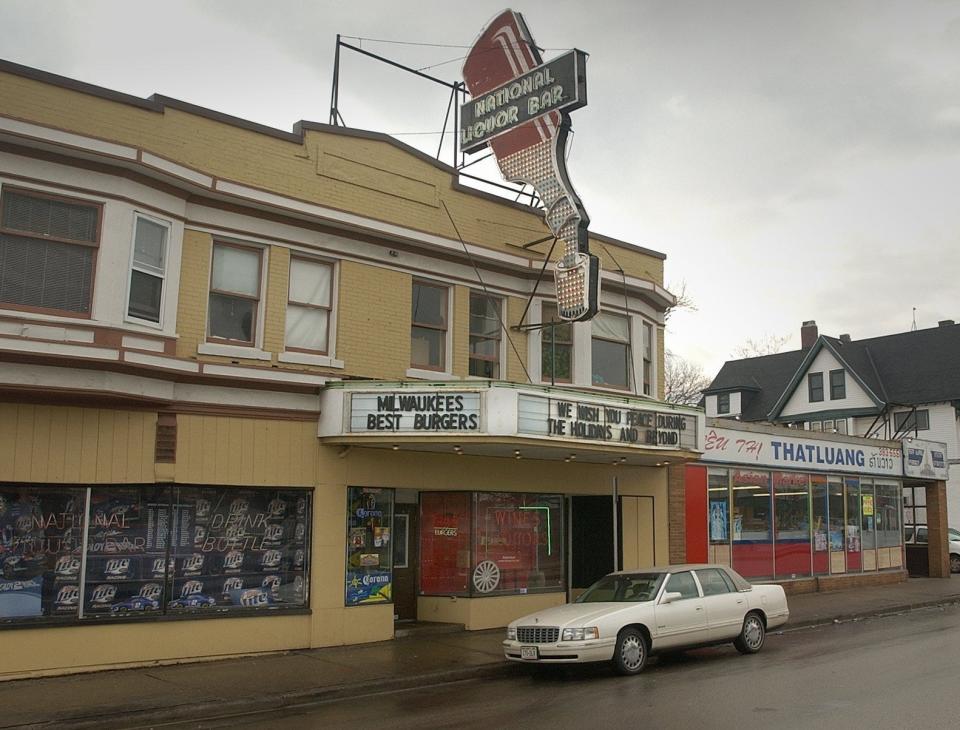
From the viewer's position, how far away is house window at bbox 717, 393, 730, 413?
53375mm

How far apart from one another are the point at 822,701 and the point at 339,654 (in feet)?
23.5

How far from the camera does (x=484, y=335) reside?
700 inches

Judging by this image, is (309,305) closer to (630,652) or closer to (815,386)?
(630,652)

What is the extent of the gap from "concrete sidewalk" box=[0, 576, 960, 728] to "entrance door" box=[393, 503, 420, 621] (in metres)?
0.94

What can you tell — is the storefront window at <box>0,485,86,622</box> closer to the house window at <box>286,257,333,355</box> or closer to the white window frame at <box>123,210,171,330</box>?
the white window frame at <box>123,210,171,330</box>

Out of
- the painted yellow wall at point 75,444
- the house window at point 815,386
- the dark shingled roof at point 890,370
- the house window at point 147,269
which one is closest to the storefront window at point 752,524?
the painted yellow wall at point 75,444

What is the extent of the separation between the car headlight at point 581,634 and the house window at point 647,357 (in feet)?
28.0

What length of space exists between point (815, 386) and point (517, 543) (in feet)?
113

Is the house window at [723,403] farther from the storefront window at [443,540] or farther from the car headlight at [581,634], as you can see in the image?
the car headlight at [581,634]

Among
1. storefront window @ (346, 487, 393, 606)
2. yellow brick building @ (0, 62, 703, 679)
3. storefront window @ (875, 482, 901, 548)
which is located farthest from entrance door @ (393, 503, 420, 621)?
storefront window @ (875, 482, 901, 548)

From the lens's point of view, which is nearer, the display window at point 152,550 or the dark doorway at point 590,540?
the display window at point 152,550

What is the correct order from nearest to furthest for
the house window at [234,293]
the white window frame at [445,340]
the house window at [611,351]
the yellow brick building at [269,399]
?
the yellow brick building at [269,399] < the house window at [234,293] < the white window frame at [445,340] < the house window at [611,351]

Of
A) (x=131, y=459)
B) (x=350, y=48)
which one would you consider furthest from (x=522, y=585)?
(x=350, y=48)

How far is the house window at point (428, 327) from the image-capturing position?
16781 mm
